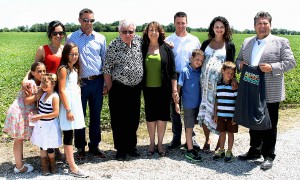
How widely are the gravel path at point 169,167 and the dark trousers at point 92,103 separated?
331 millimetres

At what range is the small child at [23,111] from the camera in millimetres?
4980

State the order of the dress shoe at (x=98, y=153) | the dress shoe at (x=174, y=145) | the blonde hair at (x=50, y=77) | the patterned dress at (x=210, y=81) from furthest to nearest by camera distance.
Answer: the dress shoe at (x=174, y=145)
the dress shoe at (x=98, y=153)
the patterned dress at (x=210, y=81)
the blonde hair at (x=50, y=77)

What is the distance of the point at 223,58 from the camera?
5789 millimetres

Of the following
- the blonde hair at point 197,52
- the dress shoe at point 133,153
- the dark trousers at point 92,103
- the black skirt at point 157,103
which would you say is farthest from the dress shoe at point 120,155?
the blonde hair at point 197,52

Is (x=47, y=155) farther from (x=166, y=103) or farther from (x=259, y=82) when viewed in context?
(x=259, y=82)

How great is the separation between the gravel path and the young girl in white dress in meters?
0.46

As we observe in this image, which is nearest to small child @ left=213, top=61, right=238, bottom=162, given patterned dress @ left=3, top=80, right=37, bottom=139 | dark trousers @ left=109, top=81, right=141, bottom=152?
dark trousers @ left=109, top=81, right=141, bottom=152

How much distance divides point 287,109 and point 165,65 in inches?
216

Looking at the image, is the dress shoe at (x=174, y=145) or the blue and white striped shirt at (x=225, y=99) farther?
the dress shoe at (x=174, y=145)

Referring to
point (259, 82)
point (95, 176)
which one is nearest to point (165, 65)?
point (259, 82)

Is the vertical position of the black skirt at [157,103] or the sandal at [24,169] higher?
the black skirt at [157,103]

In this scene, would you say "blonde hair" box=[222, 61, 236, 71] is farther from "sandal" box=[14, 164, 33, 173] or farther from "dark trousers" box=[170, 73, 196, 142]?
"sandal" box=[14, 164, 33, 173]

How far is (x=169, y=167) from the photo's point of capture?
5508mm

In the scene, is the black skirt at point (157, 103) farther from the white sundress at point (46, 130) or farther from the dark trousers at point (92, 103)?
the white sundress at point (46, 130)
